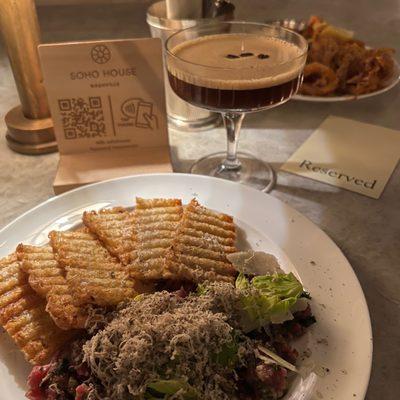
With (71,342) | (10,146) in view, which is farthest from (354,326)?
(10,146)

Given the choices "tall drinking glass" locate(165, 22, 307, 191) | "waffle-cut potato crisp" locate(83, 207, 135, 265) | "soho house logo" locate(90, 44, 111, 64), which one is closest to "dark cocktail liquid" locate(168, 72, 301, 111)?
"tall drinking glass" locate(165, 22, 307, 191)

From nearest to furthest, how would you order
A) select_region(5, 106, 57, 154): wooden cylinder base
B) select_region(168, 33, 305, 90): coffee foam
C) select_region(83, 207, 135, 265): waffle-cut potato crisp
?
1. select_region(83, 207, 135, 265): waffle-cut potato crisp
2. select_region(168, 33, 305, 90): coffee foam
3. select_region(5, 106, 57, 154): wooden cylinder base

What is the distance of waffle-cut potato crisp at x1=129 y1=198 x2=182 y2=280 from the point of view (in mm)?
→ 893

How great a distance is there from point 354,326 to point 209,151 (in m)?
0.78

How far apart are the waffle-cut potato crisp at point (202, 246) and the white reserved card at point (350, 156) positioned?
0.43m

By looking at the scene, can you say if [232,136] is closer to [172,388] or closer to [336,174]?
[336,174]

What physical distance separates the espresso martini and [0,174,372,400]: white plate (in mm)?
199

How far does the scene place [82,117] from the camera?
125 centimetres

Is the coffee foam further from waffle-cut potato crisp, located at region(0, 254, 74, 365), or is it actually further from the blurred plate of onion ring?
waffle-cut potato crisp, located at region(0, 254, 74, 365)

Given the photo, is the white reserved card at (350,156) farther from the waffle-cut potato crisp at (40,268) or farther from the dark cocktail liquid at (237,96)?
the waffle-cut potato crisp at (40,268)

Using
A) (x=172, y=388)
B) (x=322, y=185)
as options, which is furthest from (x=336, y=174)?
(x=172, y=388)

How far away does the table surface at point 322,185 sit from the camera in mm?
957

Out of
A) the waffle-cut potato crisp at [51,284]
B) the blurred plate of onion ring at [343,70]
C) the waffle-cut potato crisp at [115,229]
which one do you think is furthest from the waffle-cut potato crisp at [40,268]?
the blurred plate of onion ring at [343,70]

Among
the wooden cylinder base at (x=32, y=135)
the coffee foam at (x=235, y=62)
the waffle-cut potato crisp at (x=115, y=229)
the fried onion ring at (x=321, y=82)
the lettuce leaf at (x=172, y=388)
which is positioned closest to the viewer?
the lettuce leaf at (x=172, y=388)
